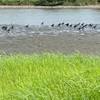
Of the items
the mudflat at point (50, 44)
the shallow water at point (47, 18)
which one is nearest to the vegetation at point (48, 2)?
the shallow water at point (47, 18)

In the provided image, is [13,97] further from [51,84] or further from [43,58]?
[43,58]

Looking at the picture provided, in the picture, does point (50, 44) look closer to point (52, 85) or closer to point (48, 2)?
point (52, 85)

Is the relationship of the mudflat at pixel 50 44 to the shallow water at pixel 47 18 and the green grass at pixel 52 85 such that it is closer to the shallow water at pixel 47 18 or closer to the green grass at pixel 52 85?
the green grass at pixel 52 85

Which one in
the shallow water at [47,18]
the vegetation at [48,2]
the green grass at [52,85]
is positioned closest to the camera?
the green grass at [52,85]

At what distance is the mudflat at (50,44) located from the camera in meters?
15.8

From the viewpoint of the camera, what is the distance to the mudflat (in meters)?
15.8

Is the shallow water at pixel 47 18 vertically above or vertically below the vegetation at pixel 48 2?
above

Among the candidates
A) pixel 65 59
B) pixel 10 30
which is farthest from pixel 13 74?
pixel 10 30

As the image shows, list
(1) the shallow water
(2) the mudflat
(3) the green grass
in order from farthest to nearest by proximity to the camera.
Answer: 1. (1) the shallow water
2. (2) the mudflat
3. (3) the green grass

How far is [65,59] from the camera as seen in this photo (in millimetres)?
7812

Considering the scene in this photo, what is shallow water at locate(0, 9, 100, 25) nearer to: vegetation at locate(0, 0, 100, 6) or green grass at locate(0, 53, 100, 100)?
vegetation at locate(0, 0, 100, 6)

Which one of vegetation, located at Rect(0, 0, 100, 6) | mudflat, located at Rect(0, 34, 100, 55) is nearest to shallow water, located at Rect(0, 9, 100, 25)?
mudflat, located at Rect(0, 34, 100, 55)

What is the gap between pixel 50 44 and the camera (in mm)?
17453

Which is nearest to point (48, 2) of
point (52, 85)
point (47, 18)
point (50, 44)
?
point (47, 18)
